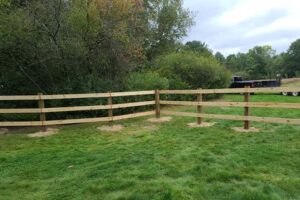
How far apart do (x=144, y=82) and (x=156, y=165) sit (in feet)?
24.7

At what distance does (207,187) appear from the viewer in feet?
11.9

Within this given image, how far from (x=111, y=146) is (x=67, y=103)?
3.95m

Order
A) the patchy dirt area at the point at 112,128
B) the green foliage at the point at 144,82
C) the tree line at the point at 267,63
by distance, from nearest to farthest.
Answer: the patchy dirt area at the point at 112,128, the green foliage at the point at 144,82, the tree line at the point at 267,63

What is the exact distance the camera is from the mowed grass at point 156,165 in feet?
11.8

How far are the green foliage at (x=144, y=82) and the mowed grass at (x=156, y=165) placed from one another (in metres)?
3.81

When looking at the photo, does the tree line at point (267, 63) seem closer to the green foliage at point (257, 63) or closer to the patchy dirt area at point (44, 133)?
the green foliage at point (257, 63)

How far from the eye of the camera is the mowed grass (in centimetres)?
359

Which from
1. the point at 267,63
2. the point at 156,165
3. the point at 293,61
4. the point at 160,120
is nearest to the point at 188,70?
the point at 160,120

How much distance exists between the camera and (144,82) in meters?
11.9

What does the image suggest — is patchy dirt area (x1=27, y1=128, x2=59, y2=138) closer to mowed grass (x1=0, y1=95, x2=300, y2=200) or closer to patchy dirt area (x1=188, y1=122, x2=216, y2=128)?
mowed grass (x1=0, y1=95, x2=300, y2=200)

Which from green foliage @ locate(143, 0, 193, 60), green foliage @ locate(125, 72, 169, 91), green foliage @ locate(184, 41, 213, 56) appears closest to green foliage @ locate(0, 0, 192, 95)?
green foliage @ locate(125, 72, 169, 91)

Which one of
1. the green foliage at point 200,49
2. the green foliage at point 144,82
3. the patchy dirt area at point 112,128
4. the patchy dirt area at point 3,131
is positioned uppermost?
the green foliage at point 200,49

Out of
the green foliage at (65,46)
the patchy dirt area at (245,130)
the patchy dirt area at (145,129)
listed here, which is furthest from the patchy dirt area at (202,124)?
the green foliage at (65,46)

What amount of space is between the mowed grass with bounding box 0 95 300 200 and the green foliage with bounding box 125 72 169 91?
381 centimetres
